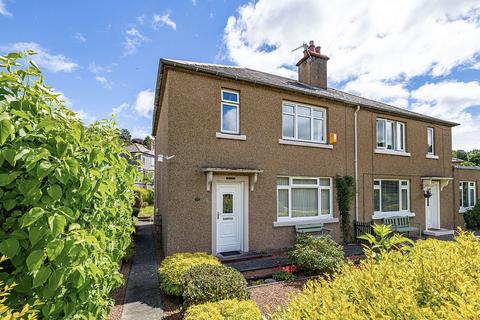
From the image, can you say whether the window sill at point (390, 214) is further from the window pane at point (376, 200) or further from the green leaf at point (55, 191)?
the green leaf at point (55, 191)

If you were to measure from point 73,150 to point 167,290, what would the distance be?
4577 millimetres

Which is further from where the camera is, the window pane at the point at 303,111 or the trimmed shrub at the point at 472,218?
the trimmed shrub at the point at 472,218

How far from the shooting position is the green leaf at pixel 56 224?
1579 millimetres

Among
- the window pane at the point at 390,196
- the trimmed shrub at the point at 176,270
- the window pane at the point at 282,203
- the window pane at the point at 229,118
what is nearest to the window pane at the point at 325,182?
the window pane at the point at 282,203

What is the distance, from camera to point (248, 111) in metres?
9.13

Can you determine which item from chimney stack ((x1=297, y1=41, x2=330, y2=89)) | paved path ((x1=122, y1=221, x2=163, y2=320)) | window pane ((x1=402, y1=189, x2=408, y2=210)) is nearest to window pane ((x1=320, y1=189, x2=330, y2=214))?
window pane ((x1=402, y1=189, x2=408, y2=210))

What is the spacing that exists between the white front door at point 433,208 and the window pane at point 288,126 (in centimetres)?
1027

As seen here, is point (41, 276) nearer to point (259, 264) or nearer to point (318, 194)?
point (259, 264)

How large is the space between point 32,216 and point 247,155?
7668 mm

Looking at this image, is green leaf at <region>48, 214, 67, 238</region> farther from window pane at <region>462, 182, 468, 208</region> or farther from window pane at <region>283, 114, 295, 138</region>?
window pane at <region>462, 182, 468, 208</region>

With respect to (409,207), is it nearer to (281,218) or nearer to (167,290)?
(281,218)

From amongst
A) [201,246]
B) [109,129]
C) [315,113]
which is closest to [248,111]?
[315,113]

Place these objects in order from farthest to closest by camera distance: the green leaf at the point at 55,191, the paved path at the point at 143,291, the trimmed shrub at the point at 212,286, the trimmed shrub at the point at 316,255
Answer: the trimmed shrub at the point at 316,255 < the paved path at the point at 143,291 < the trimmed shrub at the point at 212,286 < the green leaf at the point at 55,191

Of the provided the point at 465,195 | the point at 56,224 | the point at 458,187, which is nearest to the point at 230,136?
the point at 56,224
